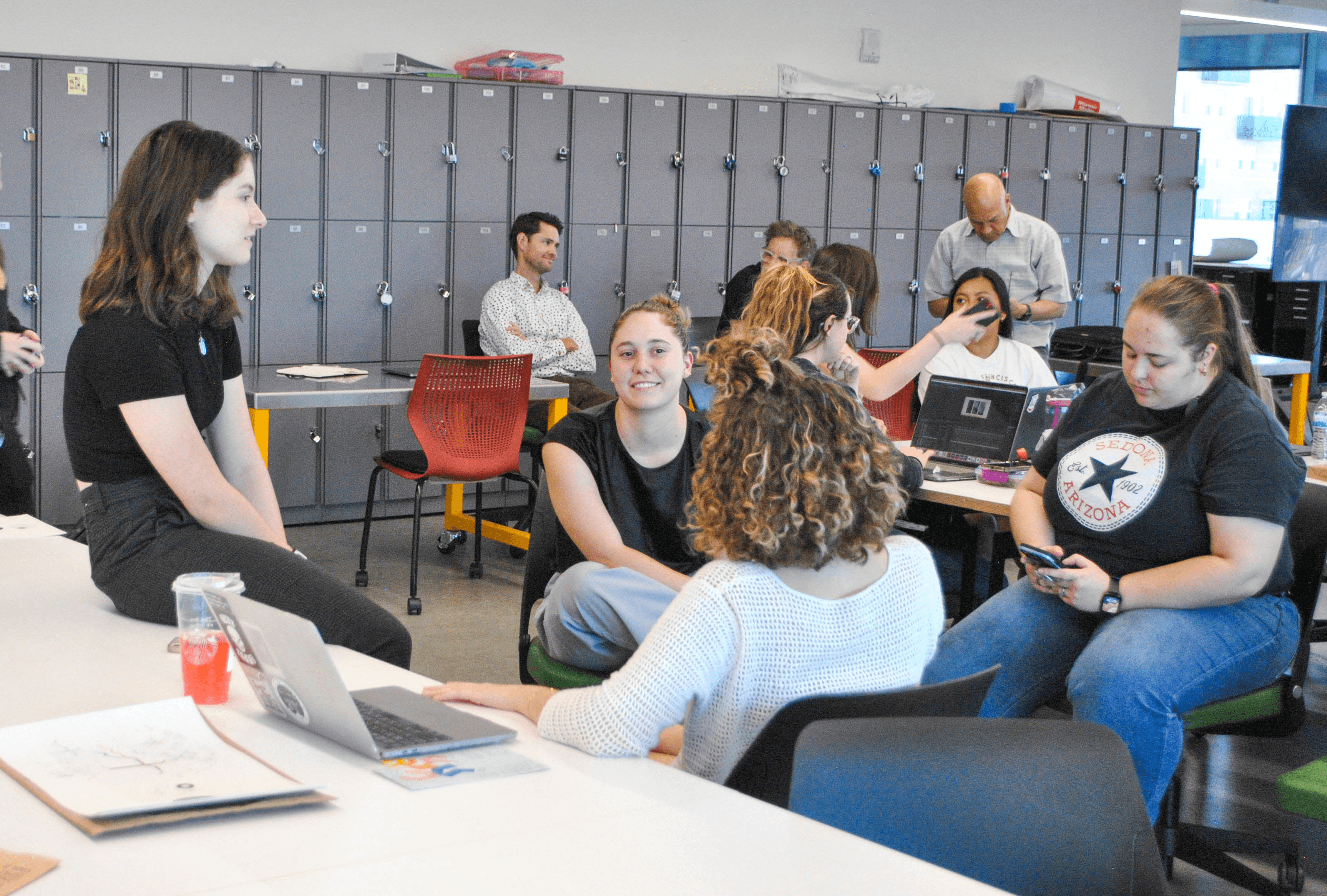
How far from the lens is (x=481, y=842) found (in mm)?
1287

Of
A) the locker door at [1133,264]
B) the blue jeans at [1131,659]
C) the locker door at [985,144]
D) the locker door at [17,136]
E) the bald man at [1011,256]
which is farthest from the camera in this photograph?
the locker door at [1133,264]

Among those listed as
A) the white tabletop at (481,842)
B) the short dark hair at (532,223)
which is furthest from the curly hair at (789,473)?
the short dark hair at (532,223)

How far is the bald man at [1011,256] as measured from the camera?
5660mm

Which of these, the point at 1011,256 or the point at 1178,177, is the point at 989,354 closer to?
the point at 1011,256

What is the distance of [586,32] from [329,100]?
168 centimetres

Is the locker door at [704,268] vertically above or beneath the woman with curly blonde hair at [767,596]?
above

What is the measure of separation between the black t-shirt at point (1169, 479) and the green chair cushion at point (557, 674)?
0.99m

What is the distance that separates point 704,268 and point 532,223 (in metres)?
1.24

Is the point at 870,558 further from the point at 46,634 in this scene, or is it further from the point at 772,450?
the point at 46,634

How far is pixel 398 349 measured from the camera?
6316 millimetres

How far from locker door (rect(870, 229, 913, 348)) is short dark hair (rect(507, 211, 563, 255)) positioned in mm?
2163

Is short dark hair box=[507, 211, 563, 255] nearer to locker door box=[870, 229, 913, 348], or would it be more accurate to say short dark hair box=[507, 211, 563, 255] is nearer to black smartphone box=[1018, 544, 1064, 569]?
locker door box=[870, 229, 913, 348]

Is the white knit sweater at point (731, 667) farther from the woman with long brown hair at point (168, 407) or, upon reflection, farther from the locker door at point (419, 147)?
the locker door at point (419, 147)

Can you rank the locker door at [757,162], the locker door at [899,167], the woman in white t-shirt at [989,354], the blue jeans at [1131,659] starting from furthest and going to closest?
the locker door at [899,167] → the locker door at [757,162] → the woman in white t-shirt at [989,354] → the blue jeans at [1131,659]
